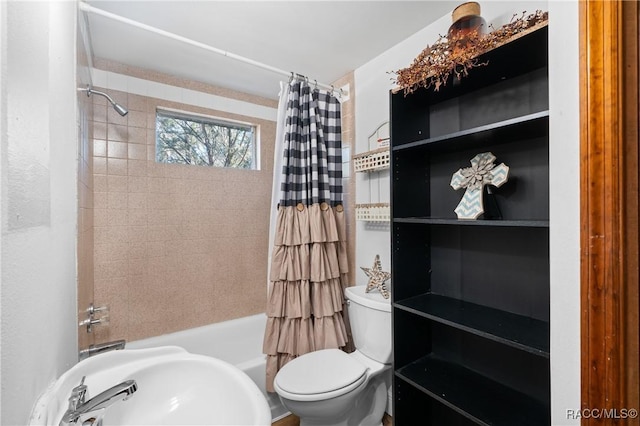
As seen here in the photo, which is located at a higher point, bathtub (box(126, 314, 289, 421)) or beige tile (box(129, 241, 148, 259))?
beige tile (box(129, 241, 148, 259))

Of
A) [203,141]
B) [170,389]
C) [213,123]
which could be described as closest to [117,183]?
[203,141]

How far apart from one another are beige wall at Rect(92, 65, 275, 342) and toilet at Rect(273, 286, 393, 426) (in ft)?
3.43

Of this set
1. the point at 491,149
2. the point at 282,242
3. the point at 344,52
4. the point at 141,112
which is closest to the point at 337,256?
the point at 282,242

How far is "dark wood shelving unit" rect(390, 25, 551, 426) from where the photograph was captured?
1117 millimetres

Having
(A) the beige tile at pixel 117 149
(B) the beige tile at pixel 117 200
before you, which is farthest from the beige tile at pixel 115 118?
(B) the beige tile at pixel 117 200

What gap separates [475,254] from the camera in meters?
1.37

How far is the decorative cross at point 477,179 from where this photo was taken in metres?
1.19

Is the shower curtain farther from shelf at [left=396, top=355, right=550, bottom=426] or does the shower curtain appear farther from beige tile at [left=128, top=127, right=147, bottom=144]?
beige tile at [left=128, top=127, right=147, bottom=144]

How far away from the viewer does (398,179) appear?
1457 millimetres

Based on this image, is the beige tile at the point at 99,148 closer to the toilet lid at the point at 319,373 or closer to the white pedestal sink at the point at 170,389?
the white pedestal sink at the point at 170,389

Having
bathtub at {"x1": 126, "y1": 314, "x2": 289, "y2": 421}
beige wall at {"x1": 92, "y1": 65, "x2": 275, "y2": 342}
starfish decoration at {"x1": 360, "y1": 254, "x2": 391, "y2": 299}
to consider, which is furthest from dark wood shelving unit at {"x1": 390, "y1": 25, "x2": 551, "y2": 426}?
beige wall at {"x1": 92, "y1": 65, "x2": 275, "y2": 342}

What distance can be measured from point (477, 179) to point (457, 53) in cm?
51

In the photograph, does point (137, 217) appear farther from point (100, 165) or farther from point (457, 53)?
point (457, 53)

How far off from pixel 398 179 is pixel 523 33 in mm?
708
